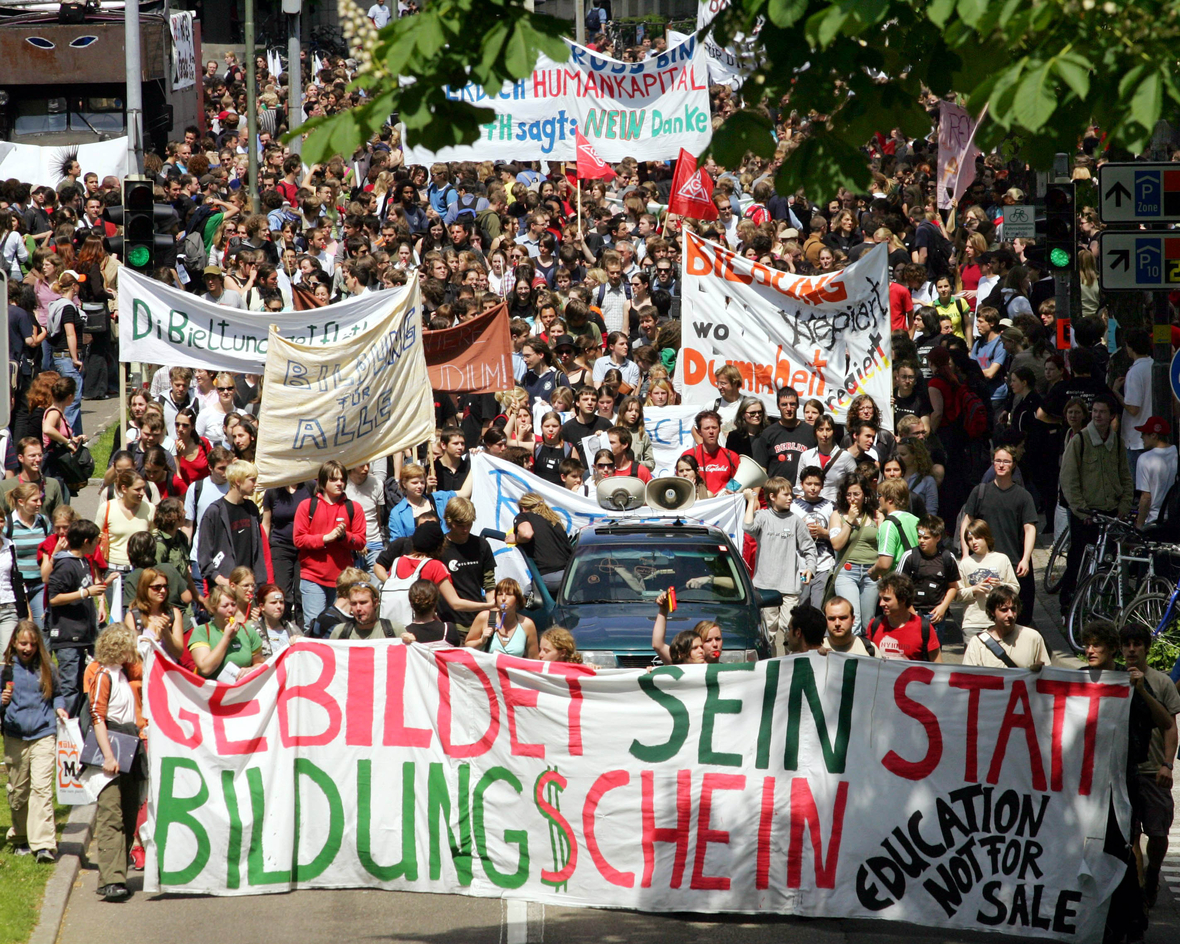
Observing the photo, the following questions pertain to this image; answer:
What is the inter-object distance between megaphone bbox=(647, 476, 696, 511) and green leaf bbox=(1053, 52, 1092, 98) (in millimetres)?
8705

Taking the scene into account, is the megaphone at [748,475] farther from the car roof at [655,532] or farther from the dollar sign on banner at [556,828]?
the dollar sign on banner at [556,828]

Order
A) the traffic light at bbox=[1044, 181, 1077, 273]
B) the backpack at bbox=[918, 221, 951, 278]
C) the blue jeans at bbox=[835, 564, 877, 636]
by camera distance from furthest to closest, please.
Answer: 1. the backpack at bbox=[918, 221, 951, 278]
2. the traffic light at bbox=[1044, 181, 1077, 273]
3. the blue jeans at bbox=[835, 564, 877, 636]

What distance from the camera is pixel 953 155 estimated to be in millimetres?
22750

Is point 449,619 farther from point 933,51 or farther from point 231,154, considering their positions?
point 231,154

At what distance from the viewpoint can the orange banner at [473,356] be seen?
1597 centimetres

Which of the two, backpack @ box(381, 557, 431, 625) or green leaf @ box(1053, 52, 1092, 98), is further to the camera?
backpack @ box(381, 557, 431, 625)

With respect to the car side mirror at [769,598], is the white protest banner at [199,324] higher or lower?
higher

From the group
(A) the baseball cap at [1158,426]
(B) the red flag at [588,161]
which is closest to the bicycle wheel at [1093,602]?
(A) the baseball cap at [1158,426]

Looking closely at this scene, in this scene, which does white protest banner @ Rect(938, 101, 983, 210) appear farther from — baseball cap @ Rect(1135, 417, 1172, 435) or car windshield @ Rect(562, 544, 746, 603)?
car windshield @ Rect(562, 544, 746, 603)

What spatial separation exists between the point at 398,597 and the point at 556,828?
11.0 feet

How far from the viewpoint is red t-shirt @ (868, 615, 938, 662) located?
36.7 feet

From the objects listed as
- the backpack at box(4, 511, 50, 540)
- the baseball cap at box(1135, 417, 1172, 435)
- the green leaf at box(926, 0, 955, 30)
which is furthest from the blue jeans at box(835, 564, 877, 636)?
the green leaf at box(926, 0, 955, 30)

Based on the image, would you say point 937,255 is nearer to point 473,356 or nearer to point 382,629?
point 473,356

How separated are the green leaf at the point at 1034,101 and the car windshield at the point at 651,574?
7195 millimetres
